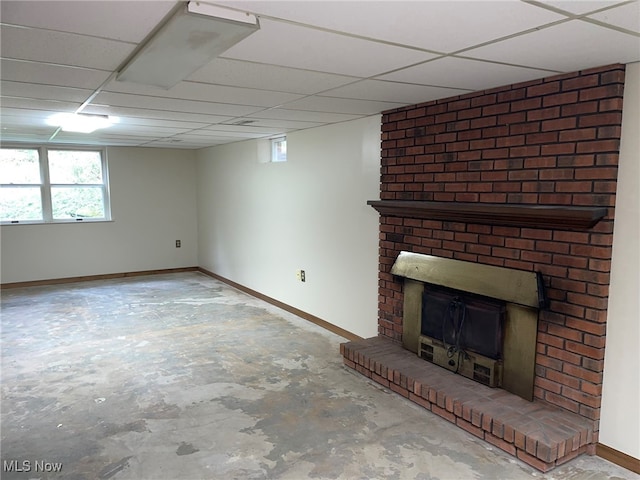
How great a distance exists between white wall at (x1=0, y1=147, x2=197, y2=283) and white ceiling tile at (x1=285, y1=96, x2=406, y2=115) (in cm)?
481

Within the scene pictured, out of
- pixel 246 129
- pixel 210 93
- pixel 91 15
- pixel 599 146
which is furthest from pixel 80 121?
pixel 599 146

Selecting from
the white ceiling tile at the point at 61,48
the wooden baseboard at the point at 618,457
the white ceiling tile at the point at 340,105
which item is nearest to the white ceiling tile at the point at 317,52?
the white ceiling tile at the point at 61,48

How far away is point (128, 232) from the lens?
7695 millimetres

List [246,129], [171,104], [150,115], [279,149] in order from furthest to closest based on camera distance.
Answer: [279,149] < [246,129] < [150,115] < [171,104]

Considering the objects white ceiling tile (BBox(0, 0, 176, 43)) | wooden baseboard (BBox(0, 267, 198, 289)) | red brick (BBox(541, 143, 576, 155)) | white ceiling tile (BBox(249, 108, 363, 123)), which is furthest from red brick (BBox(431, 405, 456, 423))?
wooden baseboard (BBox(0, 267, 198, 289))

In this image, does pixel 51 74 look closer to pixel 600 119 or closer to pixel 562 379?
pixel 600 119

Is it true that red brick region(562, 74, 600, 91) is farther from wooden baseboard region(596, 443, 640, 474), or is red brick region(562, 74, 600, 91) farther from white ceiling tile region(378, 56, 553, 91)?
wooden baseboard region(596, 443, 640, 474)

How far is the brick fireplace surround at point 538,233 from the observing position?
2.48 meters

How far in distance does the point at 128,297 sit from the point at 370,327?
3712 millimetres

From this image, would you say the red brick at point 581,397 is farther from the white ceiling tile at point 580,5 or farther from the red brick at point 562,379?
the white ceiling tile at point 580,5

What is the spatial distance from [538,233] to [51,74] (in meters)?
2.98

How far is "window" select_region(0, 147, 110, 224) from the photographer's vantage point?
6793 millimetres

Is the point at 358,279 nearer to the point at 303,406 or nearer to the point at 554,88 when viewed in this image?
the point at 303,406

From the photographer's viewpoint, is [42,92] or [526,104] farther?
[42,92]
